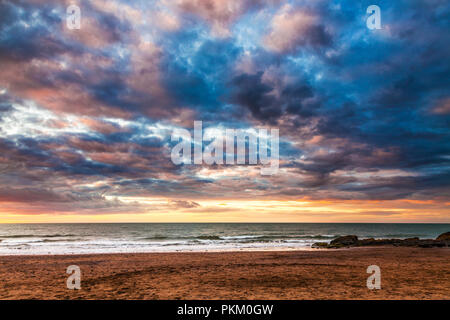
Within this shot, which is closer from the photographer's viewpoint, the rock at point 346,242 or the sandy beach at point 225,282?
the sandy beach at point 225,282

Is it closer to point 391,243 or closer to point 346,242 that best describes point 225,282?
point 346,242

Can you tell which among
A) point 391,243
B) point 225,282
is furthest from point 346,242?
point 225,282

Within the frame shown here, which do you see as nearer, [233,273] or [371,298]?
[371,298]

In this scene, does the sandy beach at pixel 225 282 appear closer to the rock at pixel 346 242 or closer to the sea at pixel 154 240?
the sea at pixel 154 240

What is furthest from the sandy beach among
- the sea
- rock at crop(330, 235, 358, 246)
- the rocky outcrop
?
rock at crop(330, 235, 358, 246)

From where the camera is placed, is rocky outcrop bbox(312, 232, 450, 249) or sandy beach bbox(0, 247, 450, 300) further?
rocky outcrop bbox(312, 232, 450, 249)

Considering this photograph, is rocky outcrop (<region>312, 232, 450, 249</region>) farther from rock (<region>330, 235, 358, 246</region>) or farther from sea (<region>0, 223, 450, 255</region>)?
sea (<region>0, 223, 450, 255</region>)

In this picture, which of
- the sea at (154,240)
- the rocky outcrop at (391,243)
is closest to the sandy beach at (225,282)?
the sea at (154,240)

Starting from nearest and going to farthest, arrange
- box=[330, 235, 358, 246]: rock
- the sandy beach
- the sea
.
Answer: the sandy beach, the sea, box=[330, 235, 358, 246]: rock

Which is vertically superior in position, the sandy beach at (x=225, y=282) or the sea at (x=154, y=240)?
the sandy beach at (x=225, y=282)
